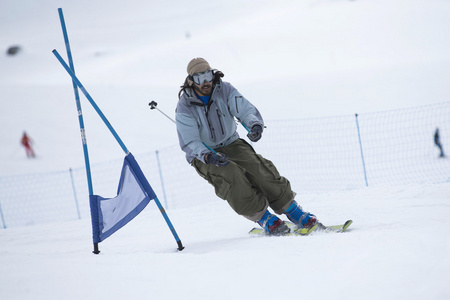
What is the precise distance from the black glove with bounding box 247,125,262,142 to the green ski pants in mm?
269

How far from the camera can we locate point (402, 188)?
5074 mm

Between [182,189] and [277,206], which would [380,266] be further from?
[182,189]

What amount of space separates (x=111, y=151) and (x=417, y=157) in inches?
382

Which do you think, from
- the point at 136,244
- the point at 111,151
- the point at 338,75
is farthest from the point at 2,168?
the point at 338,75

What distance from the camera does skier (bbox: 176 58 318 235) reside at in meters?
3.58

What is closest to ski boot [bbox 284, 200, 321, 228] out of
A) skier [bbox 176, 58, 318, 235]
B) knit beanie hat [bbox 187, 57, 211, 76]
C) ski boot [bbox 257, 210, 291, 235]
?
skier [bbox 176, 58, 318, 235]

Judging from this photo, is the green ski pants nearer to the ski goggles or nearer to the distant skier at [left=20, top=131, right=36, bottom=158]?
the ski goggles

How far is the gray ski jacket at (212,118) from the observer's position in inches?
141

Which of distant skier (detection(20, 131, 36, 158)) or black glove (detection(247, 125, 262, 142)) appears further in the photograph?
distant skier (detection(20, 131, 36, 158))

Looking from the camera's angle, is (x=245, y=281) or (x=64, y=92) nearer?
(x=245, y=281)

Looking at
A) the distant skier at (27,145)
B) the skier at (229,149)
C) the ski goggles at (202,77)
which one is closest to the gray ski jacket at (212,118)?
the skier at (229,149)

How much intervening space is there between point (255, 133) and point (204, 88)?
1.83 feet

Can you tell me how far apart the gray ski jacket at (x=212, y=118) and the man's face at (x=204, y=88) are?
4cm

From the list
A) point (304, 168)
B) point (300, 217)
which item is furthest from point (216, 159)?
point (304, 168)
